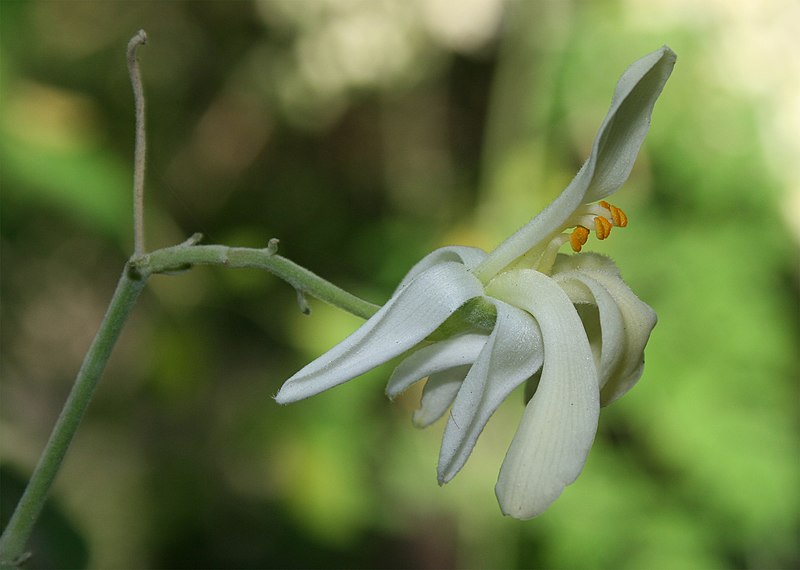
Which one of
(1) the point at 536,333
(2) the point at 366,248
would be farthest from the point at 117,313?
(2) the point at 366,248

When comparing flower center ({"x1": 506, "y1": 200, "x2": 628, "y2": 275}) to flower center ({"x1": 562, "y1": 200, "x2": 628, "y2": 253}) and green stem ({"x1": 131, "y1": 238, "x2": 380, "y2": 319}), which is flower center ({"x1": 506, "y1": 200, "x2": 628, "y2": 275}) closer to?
flower center ({"x1": 562, "y1": 200, "x2": 628, "y2": 253})

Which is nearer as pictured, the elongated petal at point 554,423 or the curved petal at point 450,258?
the elongated petal at point 554,423

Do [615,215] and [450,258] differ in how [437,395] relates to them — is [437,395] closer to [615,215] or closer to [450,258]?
[450,258]

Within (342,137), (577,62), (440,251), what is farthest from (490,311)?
(342,137)

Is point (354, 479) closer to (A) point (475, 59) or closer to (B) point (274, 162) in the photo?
(B) point (274, 162)

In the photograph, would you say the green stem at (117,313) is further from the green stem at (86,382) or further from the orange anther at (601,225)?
the orange anther at (601,225)

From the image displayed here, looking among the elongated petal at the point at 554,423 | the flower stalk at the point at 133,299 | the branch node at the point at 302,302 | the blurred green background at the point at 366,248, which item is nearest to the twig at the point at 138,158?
the flower stalk at the point at 133,299

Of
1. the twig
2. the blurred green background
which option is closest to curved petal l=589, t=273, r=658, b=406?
the twig

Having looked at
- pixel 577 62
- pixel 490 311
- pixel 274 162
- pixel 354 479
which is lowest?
pixel 354 479
